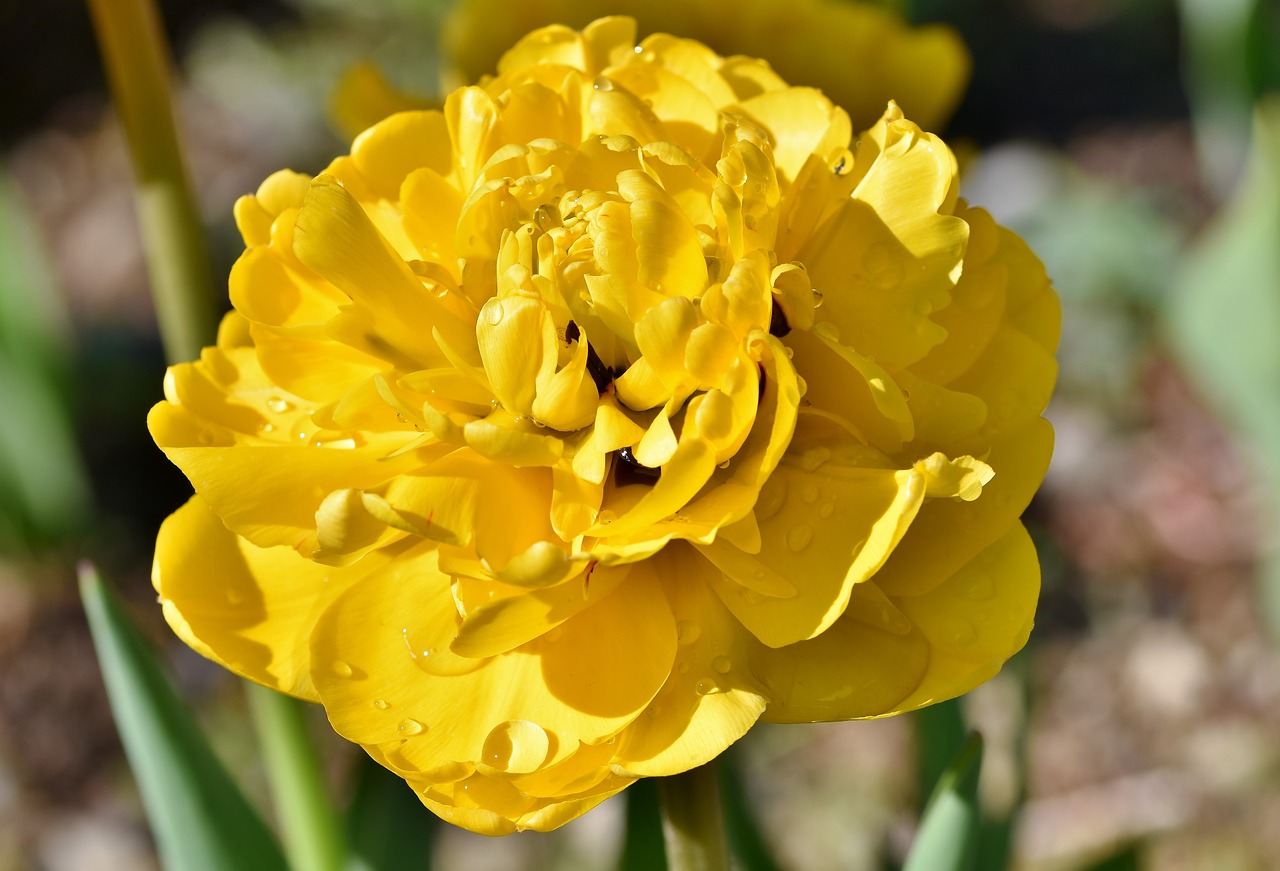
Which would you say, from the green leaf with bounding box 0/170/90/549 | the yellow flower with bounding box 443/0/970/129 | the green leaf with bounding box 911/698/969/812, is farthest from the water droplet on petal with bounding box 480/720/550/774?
the green leaf with bounding box 0/170/90/549

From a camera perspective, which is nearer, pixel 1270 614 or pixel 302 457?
pixel 302 457

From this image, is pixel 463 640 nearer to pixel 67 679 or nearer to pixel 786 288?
pixel 786 288

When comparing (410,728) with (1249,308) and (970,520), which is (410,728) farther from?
(1249,308)

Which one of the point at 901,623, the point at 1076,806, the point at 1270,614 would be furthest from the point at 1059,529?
the point at 901,623

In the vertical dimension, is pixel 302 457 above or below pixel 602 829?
above

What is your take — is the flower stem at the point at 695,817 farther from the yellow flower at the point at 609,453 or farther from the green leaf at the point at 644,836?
the green leaf at the point at 644,836
